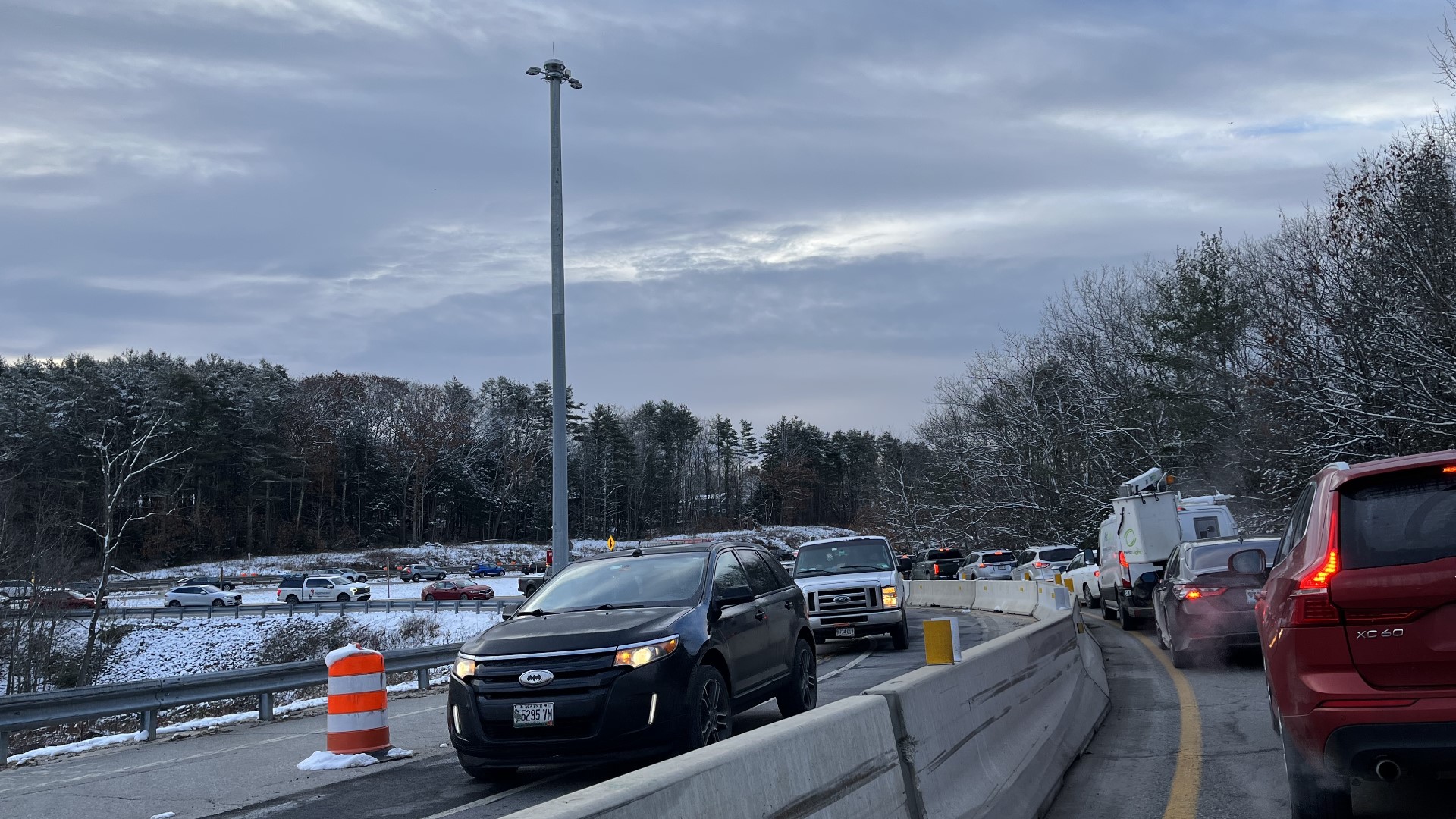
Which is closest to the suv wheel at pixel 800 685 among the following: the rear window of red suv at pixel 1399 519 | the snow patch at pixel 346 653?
the snow patch at pixel 346 653

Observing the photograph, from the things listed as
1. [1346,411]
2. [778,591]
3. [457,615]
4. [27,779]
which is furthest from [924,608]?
[27,779]

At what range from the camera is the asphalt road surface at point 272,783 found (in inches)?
307

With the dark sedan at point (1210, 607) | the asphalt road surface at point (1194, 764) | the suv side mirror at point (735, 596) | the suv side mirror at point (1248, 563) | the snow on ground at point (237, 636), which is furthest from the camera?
the snow on ground at point (237, 636)

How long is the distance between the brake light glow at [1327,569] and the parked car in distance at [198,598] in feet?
168

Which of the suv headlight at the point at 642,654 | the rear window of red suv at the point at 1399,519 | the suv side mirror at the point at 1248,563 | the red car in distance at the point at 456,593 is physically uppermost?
the rear window of red suv at the point at 1399,519

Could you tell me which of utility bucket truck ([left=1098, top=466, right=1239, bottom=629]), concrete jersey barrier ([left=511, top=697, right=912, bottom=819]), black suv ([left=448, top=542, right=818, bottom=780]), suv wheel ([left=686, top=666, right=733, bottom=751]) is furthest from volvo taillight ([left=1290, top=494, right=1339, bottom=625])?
utility bucket truck ([left=1098, top=466, right=1239, bottom=629])

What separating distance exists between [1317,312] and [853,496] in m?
122

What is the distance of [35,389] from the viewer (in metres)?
84.2

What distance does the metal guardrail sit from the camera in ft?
36.8

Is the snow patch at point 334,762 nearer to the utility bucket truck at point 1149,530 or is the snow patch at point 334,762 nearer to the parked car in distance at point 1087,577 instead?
the utility bucket truck at point 1149,530

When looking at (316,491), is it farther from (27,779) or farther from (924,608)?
(27,779)

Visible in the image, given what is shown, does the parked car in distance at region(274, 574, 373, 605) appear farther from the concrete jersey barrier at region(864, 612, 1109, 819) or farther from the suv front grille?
the concrete jersey barrier at region(864, 612, 1109, 819)

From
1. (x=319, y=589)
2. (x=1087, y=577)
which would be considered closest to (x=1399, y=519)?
(x=1087, y=577)

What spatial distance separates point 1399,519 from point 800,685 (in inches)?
231
